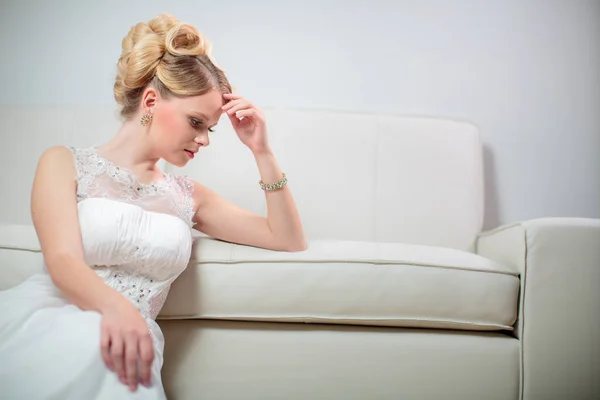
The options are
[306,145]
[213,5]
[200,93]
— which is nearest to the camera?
[200,93]

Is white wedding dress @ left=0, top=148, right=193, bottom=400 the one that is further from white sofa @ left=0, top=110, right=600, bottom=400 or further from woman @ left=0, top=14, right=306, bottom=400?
white sofa @ left=0, top=110, right=600, bottom=400

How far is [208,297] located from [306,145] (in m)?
0.87

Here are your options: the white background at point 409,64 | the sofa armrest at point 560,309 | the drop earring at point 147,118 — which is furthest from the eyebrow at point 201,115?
the white background at point 409,64

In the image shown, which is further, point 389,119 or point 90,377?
point 389,119

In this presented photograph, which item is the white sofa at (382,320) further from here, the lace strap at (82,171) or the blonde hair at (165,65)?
the blonde hair at (165,65)

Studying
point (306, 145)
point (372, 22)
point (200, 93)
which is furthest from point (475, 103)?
point (200, 93)

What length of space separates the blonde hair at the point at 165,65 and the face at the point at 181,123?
2cm

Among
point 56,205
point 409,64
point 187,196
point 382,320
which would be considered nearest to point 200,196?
point 187,196

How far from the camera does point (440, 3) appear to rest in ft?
7.57

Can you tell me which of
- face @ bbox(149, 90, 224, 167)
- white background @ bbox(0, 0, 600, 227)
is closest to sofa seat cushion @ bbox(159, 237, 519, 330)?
face @ bbox(149, 90, 224, 167)

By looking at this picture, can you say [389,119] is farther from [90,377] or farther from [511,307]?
[90,377]

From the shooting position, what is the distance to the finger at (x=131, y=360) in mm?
895

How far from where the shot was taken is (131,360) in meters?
0.91

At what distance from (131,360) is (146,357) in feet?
0.08
